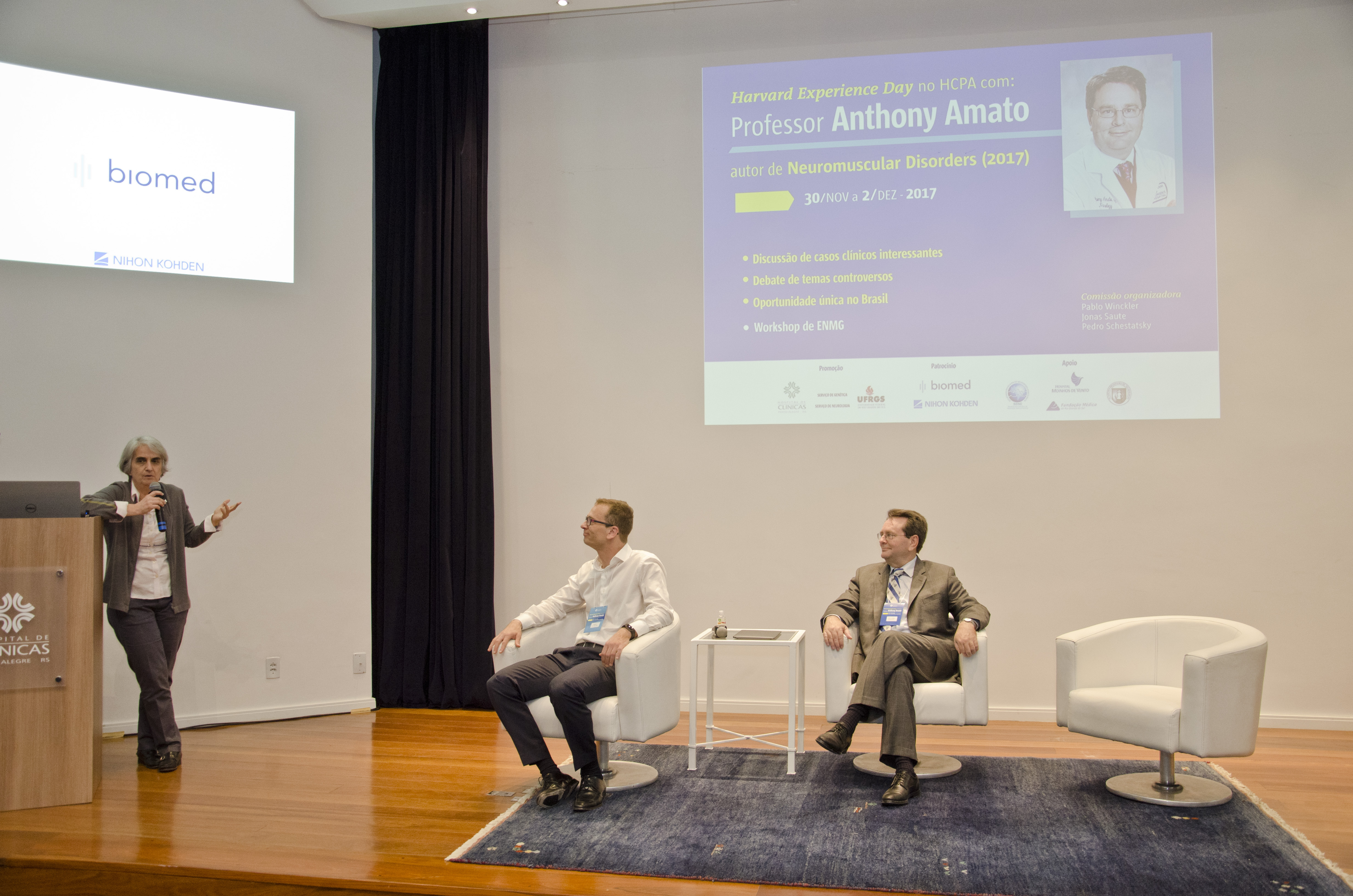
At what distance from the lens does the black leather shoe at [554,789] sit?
335 centimetres

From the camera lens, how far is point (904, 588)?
12.7 feet

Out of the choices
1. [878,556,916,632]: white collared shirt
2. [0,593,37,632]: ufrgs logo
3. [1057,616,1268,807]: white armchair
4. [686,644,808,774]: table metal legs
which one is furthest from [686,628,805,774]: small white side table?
[0,593,37,632]: ufrgs logo

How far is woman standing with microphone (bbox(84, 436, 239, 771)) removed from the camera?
3854mm

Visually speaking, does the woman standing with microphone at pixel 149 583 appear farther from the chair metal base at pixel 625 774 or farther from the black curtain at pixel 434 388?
the chair metal base at pixel 625 774

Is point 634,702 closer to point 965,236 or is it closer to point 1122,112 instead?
point 965,236

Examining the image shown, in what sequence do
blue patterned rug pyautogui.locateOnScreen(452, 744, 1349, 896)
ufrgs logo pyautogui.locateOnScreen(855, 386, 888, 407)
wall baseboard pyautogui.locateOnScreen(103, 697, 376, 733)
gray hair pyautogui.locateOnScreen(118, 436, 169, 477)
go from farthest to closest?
ufrgs logo pyautogui.locateOnScreen(855, 386, 888, 407), wall baseboard pyautogui.locateOnScreen(103, 697, 376, 733), gray hair pyautogui.locateOnScreen(118, 436, 169, 477), blue patterned rug pyautogui.locateOnScreen(452, 744, 1349, 896)

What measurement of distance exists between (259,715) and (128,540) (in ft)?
4.16

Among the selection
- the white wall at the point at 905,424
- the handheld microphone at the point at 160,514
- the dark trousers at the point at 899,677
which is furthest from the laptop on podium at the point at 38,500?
the dark trousers at the point at 899,677

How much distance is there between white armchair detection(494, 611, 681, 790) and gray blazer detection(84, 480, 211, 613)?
1.44 metres

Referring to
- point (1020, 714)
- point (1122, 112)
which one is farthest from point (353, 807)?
point (1122, 112)

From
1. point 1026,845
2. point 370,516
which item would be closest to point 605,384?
point 370,516

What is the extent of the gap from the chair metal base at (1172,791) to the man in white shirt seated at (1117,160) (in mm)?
2585

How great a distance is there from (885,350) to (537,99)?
228 cm

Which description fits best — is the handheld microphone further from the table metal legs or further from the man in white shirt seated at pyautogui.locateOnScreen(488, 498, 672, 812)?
the table metal legs
